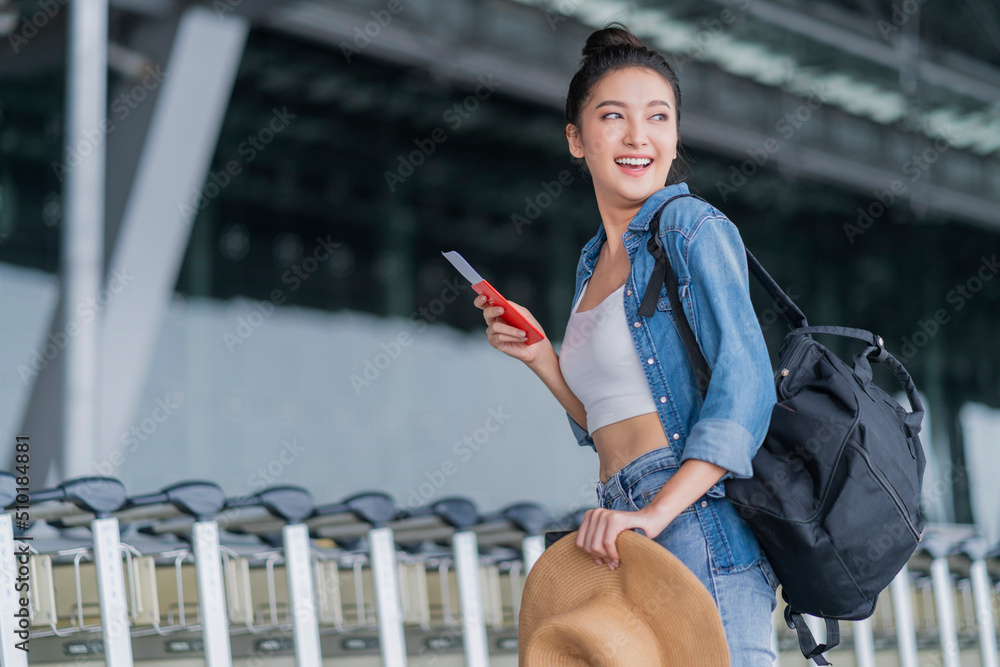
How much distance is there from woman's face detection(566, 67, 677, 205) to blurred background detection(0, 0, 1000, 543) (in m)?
5.28

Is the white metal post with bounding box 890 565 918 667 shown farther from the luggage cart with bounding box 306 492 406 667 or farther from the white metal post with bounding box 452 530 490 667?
the luggage cart with bounding box 306 492 406 667

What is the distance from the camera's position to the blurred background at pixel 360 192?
7.08m

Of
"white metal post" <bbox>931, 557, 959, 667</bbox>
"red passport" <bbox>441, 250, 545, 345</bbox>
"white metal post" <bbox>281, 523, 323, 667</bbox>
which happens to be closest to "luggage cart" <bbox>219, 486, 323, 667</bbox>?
"white metal post" <bbox>281, 523, 323, 667</bbox>

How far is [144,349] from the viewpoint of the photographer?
7.12 meters

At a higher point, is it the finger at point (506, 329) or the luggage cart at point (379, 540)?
the finger at point (506, 329)

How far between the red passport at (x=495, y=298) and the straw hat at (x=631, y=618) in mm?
352

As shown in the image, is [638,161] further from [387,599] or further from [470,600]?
[470,600]

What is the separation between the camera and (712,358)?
142 centimetres

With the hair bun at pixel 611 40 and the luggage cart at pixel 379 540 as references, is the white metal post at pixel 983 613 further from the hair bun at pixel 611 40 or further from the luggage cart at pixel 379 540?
the hair bun at pixel 611 40

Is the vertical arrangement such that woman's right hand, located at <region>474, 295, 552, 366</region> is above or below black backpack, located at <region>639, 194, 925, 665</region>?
above

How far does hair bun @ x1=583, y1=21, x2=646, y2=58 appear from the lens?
1.66 metres

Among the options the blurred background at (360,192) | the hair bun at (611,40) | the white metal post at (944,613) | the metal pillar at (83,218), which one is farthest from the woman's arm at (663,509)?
the metal pillar at (83,218)

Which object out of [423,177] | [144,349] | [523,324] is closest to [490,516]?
[523,324]

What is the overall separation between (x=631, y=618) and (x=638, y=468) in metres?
0.21
